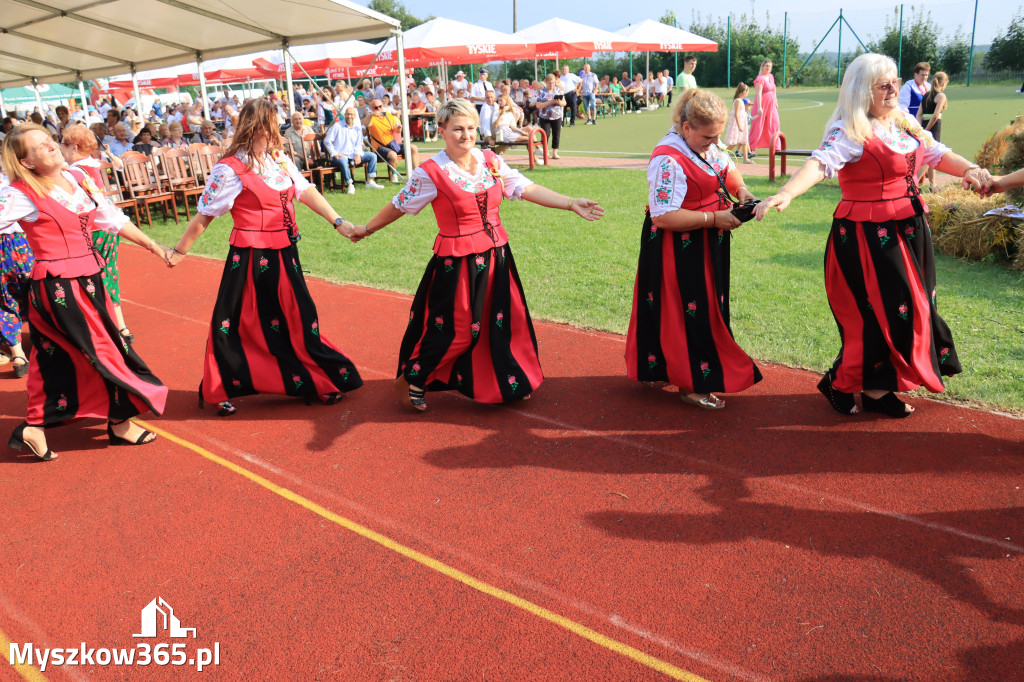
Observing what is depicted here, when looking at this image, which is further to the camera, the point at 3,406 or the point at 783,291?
the point at 783,291

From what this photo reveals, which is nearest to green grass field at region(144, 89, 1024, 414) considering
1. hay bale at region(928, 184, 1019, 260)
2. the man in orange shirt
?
hay bale at region(928, 184, 1019, 260)

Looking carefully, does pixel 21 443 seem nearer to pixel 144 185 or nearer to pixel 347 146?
pixel 144 185

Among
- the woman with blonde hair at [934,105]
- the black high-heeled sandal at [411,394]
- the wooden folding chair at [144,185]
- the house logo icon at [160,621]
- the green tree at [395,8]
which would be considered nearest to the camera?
the house logo icon at [160,621]

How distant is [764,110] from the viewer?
52.5 feet

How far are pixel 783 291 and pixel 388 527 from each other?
4.84m

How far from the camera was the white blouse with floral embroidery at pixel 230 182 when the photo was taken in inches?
185

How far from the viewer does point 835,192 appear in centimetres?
1192

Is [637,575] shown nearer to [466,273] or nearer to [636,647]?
[636,647]

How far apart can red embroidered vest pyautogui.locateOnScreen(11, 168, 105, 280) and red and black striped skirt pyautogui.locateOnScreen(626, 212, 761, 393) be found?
3340 mm

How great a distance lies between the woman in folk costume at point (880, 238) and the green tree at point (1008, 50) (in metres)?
36.5

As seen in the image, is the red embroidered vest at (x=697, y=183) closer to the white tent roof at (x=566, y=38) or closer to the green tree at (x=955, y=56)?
the white tent roof at (x=566, y=38)

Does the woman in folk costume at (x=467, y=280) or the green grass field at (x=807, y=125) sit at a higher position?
the green grass field at (x=807, y=125)

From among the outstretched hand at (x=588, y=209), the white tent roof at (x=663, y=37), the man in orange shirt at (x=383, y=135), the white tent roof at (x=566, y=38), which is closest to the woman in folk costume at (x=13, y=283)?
the outstretched hand at (x=588, y=209)

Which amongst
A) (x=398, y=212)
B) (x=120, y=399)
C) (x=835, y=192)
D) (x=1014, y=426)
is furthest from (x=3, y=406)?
(x=835, y=192)
